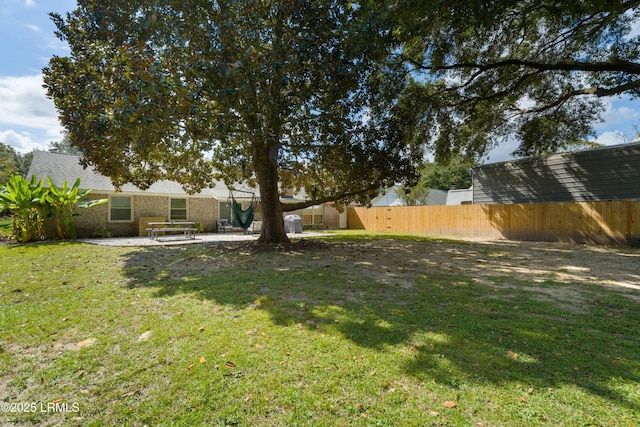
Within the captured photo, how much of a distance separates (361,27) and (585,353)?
22.4 ft

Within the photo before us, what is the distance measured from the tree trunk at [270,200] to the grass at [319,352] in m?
5.10

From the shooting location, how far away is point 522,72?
36.2 feet

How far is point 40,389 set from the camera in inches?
87.0

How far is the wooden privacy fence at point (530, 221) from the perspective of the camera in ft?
37.2

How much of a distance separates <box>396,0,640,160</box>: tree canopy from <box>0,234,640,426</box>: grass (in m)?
5.80

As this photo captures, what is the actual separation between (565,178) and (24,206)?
2163cm

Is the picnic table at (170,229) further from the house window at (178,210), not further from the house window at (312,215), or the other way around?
the house window at (312,215)

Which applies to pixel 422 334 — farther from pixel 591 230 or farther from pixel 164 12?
pixel 591 230

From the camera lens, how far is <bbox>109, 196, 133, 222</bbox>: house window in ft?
47.2

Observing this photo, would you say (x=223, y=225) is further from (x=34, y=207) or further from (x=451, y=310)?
(x=451, y=310)

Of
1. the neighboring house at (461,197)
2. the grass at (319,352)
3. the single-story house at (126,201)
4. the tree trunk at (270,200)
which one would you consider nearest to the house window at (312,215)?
the single-story house at (126,201)

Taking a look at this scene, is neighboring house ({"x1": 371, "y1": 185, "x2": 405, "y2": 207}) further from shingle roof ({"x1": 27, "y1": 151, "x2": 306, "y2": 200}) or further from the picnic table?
the picnic table

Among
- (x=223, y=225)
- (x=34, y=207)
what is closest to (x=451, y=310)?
(x=34, y=207)

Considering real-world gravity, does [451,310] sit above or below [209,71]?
below
